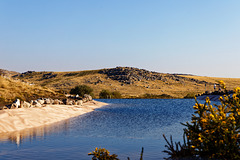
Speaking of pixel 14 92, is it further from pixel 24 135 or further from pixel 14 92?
pixel 24 135

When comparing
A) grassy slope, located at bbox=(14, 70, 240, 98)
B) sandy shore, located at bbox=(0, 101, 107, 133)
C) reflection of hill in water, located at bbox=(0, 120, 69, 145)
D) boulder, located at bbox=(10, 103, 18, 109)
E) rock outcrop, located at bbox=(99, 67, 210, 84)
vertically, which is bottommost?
reflection of hill in water, located at bbox=(0, 120, 69, 145)

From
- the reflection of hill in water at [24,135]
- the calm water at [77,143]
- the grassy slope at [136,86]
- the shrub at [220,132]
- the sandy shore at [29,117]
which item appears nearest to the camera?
the shrub at [220,132]

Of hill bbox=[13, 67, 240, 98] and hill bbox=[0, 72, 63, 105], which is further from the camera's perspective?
hill bbox=[13, 67, 240, 98]

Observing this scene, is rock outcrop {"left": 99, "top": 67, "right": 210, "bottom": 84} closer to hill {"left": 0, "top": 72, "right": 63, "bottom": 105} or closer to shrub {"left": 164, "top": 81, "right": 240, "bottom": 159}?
hill {"left": 0, "top": 72, "right": 63, "bottom": 105}

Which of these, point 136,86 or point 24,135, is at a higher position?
point 136,86

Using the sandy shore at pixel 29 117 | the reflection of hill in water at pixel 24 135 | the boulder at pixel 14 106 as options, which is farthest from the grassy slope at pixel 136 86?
the reflection of hill in water at pixel 24 135

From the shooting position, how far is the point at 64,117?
34.7m

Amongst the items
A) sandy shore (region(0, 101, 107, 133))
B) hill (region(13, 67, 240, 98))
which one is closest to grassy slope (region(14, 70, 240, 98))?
hill (region(13, 67, 240, 98))

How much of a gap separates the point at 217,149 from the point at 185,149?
1653mm

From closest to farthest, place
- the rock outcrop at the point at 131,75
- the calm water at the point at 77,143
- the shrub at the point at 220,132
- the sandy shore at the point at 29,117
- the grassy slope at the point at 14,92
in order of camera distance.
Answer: the shrub at the point at 220,132, the calm water at the point at 77,143, the sandy shore at the point at 29,117, the grassy slope at the point at 14,92, the rock outcrop at the point at 131,75

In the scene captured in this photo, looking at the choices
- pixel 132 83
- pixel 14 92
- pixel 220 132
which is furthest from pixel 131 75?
pixel 220 132

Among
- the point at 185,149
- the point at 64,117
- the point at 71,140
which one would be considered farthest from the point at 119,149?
the point at 64,117

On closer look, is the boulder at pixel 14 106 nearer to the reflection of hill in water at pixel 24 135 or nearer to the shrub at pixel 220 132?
the reflection of hill in water at pixel 24 135

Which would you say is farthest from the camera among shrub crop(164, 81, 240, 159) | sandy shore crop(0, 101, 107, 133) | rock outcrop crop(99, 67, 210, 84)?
rock outcrop crop(99, 67, 210, 84)
